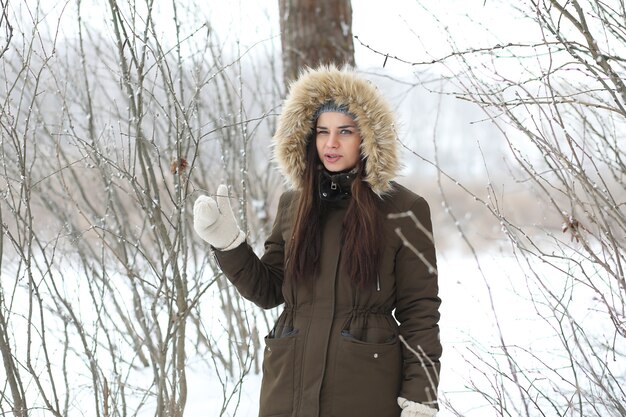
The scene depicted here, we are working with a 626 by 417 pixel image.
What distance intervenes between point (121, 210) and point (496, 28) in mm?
2487

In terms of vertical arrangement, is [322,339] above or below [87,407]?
above

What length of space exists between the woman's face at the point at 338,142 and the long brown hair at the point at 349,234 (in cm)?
5

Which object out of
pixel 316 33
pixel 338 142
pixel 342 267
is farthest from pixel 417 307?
pixel 316 33

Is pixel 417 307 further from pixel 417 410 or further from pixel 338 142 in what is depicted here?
pixel 338 142

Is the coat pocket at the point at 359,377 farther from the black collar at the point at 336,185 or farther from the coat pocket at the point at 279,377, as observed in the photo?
the black collar at the point at 336,185

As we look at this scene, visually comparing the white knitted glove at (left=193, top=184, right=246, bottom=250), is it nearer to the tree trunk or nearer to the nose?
the nose

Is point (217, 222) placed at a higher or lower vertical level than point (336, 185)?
lower

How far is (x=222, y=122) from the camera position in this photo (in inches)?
184

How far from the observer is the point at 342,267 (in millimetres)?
2299

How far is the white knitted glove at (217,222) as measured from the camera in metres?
2.29

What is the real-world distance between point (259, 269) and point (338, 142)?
0.55 metres

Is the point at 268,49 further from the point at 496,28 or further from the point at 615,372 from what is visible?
the point at 615,372

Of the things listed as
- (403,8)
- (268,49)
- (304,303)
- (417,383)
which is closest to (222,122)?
(268,49)

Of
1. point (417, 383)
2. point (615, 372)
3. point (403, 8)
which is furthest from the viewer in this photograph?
point (615, 372)
